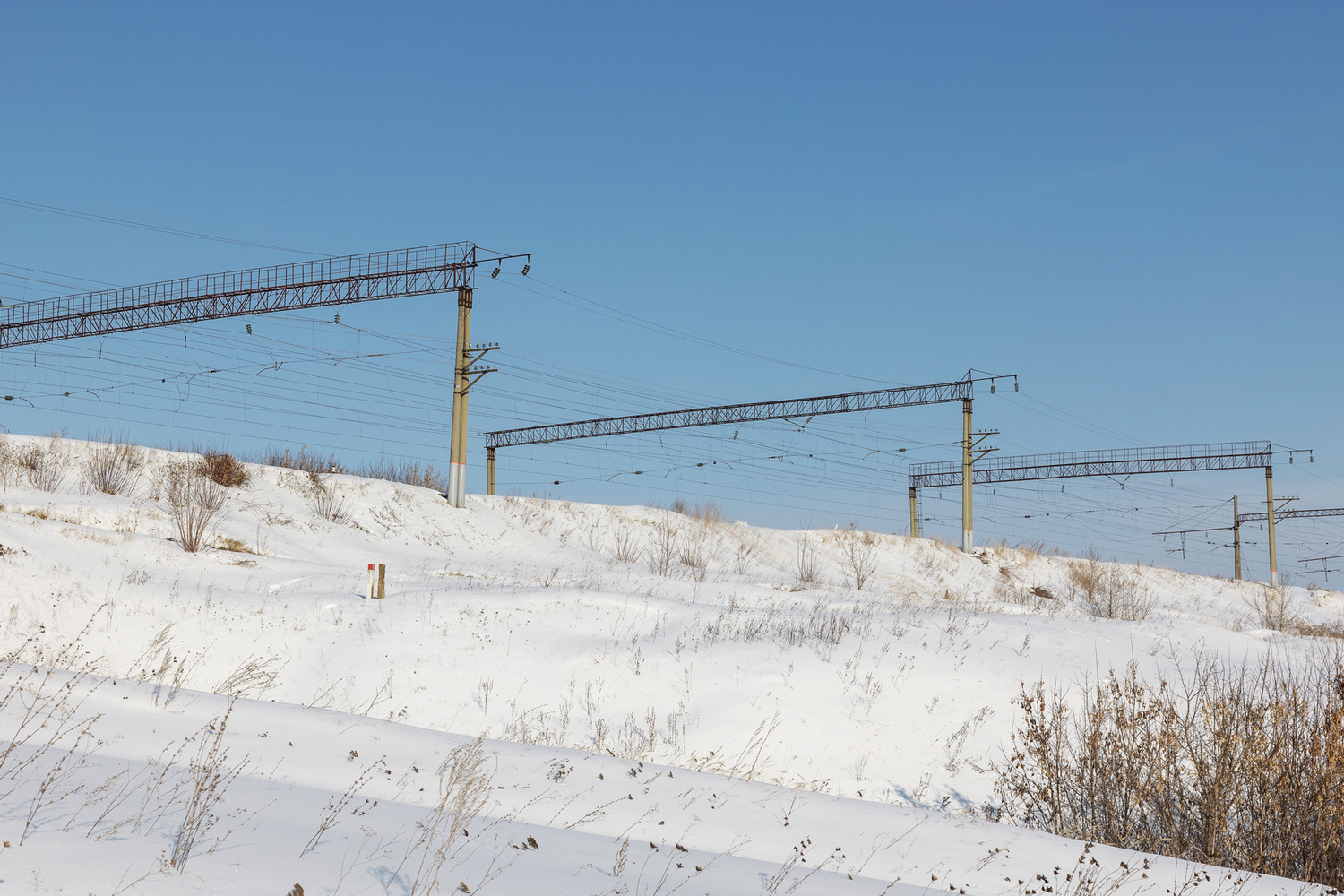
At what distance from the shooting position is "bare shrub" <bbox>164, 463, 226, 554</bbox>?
19.6 metres

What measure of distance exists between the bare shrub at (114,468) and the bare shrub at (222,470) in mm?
1770

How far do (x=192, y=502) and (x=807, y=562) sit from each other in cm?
2280

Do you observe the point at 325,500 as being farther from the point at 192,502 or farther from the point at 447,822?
the point at 447,822

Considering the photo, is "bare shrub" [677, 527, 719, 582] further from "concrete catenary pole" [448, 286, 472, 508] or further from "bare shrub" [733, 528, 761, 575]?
"concrete catenary pole" [448, 286, 472, 508]

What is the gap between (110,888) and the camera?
3.61 metres

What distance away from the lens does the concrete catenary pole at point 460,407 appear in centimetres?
2842

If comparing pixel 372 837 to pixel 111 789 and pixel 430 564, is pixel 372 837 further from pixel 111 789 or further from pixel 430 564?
pixel 430 564

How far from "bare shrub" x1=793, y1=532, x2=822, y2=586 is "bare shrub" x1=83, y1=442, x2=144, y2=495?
20.4 metres

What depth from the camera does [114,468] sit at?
84.6 feet

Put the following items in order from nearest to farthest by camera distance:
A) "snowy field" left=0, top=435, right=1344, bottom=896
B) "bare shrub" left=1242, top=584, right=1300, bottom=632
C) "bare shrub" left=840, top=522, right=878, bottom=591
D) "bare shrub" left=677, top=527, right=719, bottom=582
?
"snowy field" left=0, top=435, right=1344, bottom=896
"bare shrub" left=677, top=527, right=719, bottom=582
"bare shrub" left=840, top=522, right=878, bottom=591
"bare shrub" left=1242, top=584, right=1300, bottom=632

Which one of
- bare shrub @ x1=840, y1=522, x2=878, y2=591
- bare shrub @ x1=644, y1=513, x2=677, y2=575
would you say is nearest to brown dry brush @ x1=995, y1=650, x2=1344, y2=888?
bare shrub @ x1=644, y1=513, x2=677, y2=575

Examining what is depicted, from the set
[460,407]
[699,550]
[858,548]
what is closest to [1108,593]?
[858,548]

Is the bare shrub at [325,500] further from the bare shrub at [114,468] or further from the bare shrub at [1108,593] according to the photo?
the bare shrub at [1108,593]

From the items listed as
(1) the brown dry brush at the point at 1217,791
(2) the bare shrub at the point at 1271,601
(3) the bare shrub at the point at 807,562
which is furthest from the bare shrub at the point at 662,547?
(2) the bare shrub at the point at 1271,601
